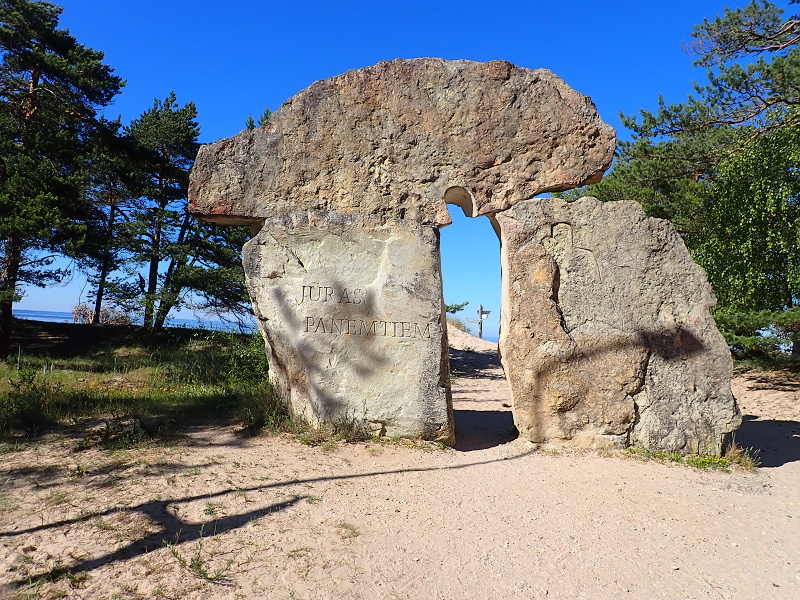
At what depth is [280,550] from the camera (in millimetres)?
2902

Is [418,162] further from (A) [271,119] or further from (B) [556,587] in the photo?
(B) [556,587]

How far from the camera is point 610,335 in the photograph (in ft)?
16.2

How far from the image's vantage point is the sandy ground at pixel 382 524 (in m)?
2.66

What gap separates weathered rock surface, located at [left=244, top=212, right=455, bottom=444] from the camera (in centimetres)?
496

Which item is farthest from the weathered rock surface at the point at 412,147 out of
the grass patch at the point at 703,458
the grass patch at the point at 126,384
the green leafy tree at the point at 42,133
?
the green leafy tree at the point at 42,133

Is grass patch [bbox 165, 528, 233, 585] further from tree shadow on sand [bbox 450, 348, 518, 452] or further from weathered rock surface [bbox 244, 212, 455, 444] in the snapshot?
tree shadow on sand [bbox 450, 348, 518, 452]

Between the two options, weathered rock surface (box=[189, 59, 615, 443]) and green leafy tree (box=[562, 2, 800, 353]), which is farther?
green leafy tree (box=[562, 2, 800, 353])

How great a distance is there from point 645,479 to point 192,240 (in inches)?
394

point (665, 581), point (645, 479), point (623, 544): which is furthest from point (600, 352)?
point (665, 581)

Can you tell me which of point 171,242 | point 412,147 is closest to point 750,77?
point 412,147

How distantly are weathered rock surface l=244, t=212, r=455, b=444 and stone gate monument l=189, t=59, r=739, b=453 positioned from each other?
0.01 meters

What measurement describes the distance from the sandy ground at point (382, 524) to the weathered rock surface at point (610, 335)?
0.39 m

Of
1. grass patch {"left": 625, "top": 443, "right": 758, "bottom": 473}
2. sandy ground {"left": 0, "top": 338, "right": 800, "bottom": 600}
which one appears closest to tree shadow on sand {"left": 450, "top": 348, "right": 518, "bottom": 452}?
sandy ground {"left": 0, "top": 338, "right": 800, "bottom": 600}

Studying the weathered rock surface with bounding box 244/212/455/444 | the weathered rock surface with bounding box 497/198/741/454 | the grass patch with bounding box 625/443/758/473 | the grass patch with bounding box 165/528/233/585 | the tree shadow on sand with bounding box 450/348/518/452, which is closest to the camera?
the grass patch with bounding box 165/528/233/585
